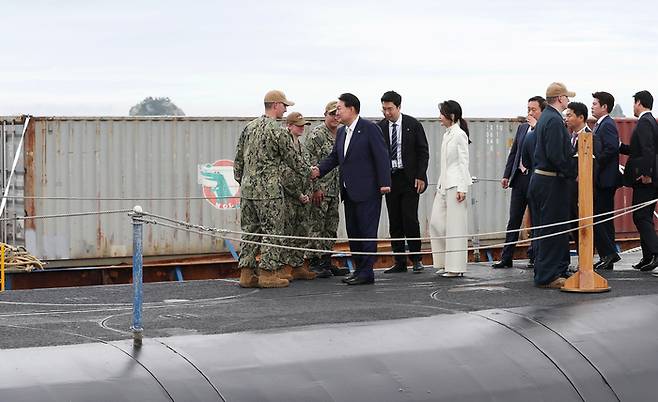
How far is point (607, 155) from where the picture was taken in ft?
38.3

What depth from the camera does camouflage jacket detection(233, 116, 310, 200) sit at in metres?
10.9

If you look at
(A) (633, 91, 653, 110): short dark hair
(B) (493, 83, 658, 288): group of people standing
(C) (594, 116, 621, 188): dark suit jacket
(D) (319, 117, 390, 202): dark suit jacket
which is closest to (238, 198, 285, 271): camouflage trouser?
(D) (319, 117, 390, 202): dark suit jacket

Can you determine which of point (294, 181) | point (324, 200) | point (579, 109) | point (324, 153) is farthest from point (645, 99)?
point (294, 181)

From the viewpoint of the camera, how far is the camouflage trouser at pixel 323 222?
12258 millimetres

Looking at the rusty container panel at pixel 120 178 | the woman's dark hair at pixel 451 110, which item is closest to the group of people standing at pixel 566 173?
the woman's dark hair at pixel 451 110

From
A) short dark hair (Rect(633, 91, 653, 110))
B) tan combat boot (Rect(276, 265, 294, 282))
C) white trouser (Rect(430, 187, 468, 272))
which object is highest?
short dark hair (Rect(633, 91, 653, 110))

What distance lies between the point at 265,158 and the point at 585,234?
10.0 feet

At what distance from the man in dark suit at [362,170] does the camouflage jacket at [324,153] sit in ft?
3.45

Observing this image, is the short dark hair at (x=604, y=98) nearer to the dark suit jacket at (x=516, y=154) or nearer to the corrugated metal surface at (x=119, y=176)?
the dark suit jacket at (x=516, y=154)

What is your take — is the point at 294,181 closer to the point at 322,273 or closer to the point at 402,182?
the point at 322,273

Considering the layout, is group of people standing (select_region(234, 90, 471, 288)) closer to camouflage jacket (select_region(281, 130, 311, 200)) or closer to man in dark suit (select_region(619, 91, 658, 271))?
camouflage jacket (select_region(281, 130, 311, 200))

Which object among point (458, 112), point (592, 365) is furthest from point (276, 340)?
point (458, 112)

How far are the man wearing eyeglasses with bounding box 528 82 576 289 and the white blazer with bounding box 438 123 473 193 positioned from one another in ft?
2.72

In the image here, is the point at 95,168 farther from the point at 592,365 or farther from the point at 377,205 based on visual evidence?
the point at 592,365
